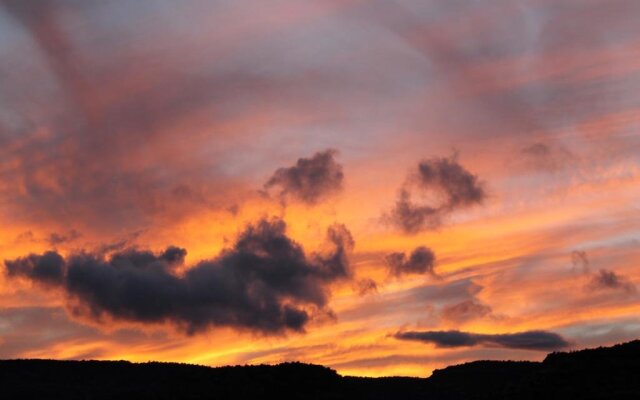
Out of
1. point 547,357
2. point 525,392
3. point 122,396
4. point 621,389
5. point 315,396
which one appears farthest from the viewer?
point 315,396

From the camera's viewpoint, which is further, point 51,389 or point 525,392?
point 51,389

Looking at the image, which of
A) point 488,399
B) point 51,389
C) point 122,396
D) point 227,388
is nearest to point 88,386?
point 51,389

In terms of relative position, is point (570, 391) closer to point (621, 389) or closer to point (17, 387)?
point (621, 389)

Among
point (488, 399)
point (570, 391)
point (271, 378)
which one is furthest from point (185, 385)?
point (570, 391)

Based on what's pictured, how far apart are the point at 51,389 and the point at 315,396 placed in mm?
56603

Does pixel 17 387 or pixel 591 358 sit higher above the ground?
pixel 17 387

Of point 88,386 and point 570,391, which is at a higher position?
point 88,386

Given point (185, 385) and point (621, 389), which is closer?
point (621, 389)

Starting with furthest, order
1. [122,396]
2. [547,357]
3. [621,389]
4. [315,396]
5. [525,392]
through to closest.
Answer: [315,396] < [122,396] < [547,357] < [525,392] < [621,389]

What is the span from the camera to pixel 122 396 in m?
180

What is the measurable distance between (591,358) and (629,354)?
5926mm

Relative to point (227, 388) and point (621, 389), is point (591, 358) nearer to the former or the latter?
point (621, 389)

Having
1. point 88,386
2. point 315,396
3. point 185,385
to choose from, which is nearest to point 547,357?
point 315,396

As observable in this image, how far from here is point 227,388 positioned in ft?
596
